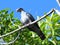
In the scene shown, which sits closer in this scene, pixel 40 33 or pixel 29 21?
pixel 40 33

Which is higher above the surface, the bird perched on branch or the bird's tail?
the bird perched on branch

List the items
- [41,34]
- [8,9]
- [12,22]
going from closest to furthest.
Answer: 1. [41,34]
2. [12,22]
3. [8,9]

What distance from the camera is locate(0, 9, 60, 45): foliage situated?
5631 millimetres

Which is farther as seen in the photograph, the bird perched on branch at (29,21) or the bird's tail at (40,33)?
the bird perched on branch at (29,21)

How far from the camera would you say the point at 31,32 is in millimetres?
6184

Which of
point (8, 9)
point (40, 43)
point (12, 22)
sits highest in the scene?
point (8, 9)

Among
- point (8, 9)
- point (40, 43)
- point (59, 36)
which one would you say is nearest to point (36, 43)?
point (40, 43)

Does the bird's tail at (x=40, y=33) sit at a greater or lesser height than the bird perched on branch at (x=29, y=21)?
lesser

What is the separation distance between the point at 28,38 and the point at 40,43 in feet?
0.98

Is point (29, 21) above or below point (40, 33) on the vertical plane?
above

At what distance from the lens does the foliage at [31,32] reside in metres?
5.63

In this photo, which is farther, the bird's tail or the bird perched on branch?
the bird perched on branch

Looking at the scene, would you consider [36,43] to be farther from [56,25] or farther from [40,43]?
[56,25]

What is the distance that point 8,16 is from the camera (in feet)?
20.8
